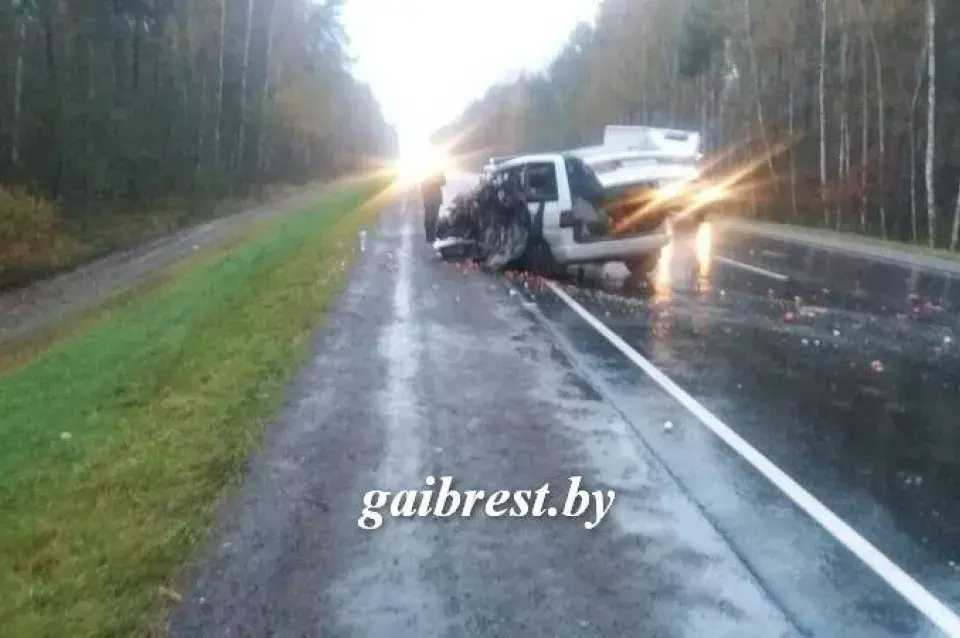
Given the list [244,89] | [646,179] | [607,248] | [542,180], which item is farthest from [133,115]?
[646,179]

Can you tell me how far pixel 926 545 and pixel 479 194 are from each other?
15.6 m

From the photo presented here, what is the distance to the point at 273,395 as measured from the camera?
898 cm

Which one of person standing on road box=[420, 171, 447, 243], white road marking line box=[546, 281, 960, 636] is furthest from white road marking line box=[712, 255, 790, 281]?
white road marking line box=[546, 281, 960, 636]

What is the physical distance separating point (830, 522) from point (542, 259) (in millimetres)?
12354

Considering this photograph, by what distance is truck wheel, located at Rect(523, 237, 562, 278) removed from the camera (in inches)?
705

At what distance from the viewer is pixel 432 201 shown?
2584 centimetres

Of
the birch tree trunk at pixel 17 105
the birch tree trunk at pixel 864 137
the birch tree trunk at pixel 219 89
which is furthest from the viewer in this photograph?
the birch tree trunk at pixel 219 89

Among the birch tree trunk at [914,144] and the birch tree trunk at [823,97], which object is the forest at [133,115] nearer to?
the birch tree trunk at [823,97]

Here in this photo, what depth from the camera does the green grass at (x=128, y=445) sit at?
16.6 ft

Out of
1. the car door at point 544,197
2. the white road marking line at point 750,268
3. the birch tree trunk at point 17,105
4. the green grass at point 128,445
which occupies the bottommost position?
the green grass at point 128,445

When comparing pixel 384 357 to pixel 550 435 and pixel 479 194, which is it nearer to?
pixel 550 435

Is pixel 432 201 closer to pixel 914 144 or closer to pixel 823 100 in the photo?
pixel 823 100

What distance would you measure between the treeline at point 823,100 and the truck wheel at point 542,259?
1634 centimetres

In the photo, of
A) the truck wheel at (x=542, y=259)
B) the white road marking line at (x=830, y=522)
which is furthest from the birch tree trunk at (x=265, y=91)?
the white road marking line at (x=830, y=522)
